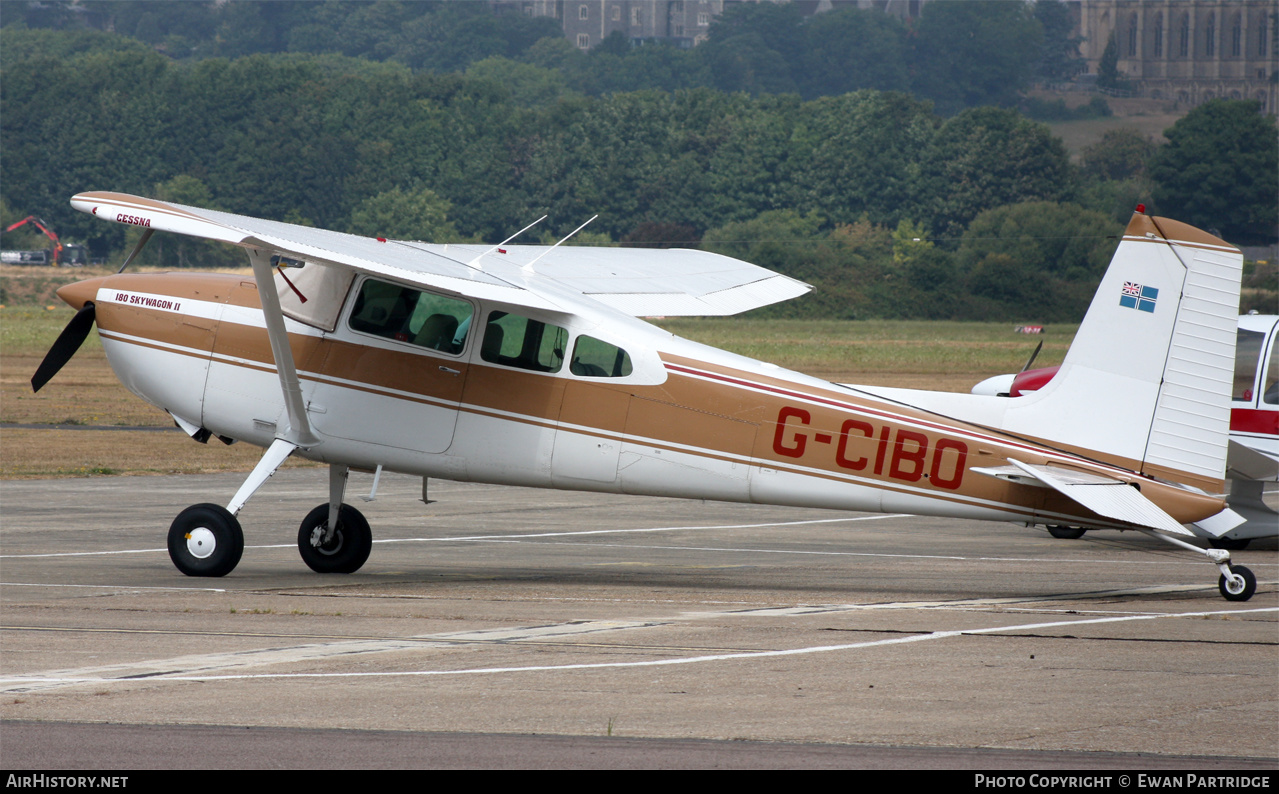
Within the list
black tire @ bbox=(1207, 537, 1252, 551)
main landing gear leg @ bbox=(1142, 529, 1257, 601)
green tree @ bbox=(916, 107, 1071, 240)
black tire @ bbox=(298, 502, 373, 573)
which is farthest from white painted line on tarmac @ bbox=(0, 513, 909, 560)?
green tree @ bbox=(916, 107, 1071, 240)

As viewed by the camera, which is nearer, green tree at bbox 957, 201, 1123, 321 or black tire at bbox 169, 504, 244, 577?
black tire at bbox 169, 504, 244, 577

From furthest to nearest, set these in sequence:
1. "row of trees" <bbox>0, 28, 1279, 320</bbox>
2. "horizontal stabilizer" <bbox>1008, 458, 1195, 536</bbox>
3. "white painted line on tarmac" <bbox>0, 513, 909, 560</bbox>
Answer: "row of trees" <bbox>0, 28, 1279, 320</bbox>
"white painted line on tarmac" <bbox>0, 513, 909, 560</bbox>
"horizontal stabilizer" <bbox>1008, 458, 1195, 536</bbox>

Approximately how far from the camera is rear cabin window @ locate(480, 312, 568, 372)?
40.2 feet

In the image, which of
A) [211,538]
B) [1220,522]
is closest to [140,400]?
[211,538]

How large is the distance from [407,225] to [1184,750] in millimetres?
120192

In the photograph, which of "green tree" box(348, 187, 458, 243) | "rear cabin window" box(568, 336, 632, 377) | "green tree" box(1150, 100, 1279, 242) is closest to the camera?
"rear cabin window" box(568, 336, 632, 377)

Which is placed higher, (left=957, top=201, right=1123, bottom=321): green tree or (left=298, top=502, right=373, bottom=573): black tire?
(left=298, top=502, right=373, bottom=573): black tire

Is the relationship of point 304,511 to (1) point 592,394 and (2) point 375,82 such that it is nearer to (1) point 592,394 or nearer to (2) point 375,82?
(1) point 592,394

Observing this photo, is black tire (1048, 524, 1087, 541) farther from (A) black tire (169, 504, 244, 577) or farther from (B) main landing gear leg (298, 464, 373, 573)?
(A) black tire (169, 504, 244, 577)

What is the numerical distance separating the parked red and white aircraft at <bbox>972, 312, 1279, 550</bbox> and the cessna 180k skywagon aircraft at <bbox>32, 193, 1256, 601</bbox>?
12.5 ft

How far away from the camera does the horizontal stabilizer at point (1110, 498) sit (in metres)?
10.8

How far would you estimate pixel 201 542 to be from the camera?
12.2 metres

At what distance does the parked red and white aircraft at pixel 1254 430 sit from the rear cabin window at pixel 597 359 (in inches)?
224

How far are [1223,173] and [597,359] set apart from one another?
113 metres
